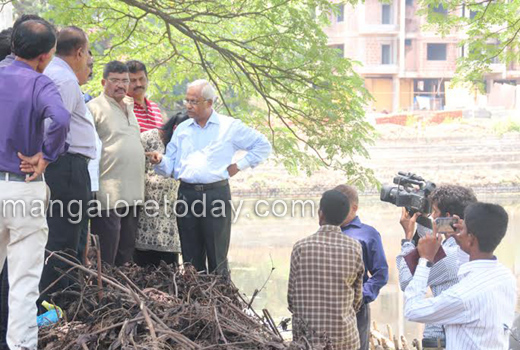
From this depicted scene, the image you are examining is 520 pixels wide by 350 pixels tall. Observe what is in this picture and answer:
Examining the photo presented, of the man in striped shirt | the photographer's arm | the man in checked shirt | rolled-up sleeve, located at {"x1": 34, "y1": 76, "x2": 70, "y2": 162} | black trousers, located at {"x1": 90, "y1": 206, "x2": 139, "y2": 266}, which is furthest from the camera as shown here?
the man in striped shirt

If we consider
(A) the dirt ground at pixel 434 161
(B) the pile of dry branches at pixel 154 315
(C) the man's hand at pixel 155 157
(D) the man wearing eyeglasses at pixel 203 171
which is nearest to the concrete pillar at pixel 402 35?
(A) the dirt ground at pixel 434 161

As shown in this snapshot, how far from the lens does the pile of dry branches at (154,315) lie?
10.2 feet

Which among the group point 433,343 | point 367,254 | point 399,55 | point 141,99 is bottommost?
point 433,343

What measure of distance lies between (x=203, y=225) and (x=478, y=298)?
2.57 m

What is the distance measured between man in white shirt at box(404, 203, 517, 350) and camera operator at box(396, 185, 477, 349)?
1.02 feet

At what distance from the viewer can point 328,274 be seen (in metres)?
4.34

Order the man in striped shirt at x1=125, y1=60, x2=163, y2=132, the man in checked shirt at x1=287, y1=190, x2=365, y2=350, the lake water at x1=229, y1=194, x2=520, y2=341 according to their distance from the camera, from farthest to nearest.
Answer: the lake water at x1=229, y1=194, x2=520, y2=341
the man in striped shirt at x1=125, y1=60, x2=163, y2=132
the man in checked shirt at x1=287, y1=190, x2=365, y2=350

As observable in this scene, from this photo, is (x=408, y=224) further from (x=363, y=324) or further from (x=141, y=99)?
(x=141, y=99)

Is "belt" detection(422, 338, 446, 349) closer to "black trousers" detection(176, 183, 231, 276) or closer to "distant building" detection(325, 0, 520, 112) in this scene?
"black trousers" detection(176, 183, 231, 276)

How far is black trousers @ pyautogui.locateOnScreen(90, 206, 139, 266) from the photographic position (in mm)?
5197

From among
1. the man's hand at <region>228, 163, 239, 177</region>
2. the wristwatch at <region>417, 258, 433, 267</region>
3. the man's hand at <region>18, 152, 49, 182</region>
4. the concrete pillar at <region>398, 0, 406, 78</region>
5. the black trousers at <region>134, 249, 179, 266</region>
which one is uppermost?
the concrete pillar at <region>398, 0, 406, 78</region>

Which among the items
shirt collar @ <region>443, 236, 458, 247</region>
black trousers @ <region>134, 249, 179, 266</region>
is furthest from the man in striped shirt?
shirt collar @ <region>443, 236, 458, 247</region>

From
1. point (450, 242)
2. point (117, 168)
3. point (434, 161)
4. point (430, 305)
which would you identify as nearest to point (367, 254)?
point (450, 242)

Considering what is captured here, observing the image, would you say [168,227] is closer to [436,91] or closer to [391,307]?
[391,307]
